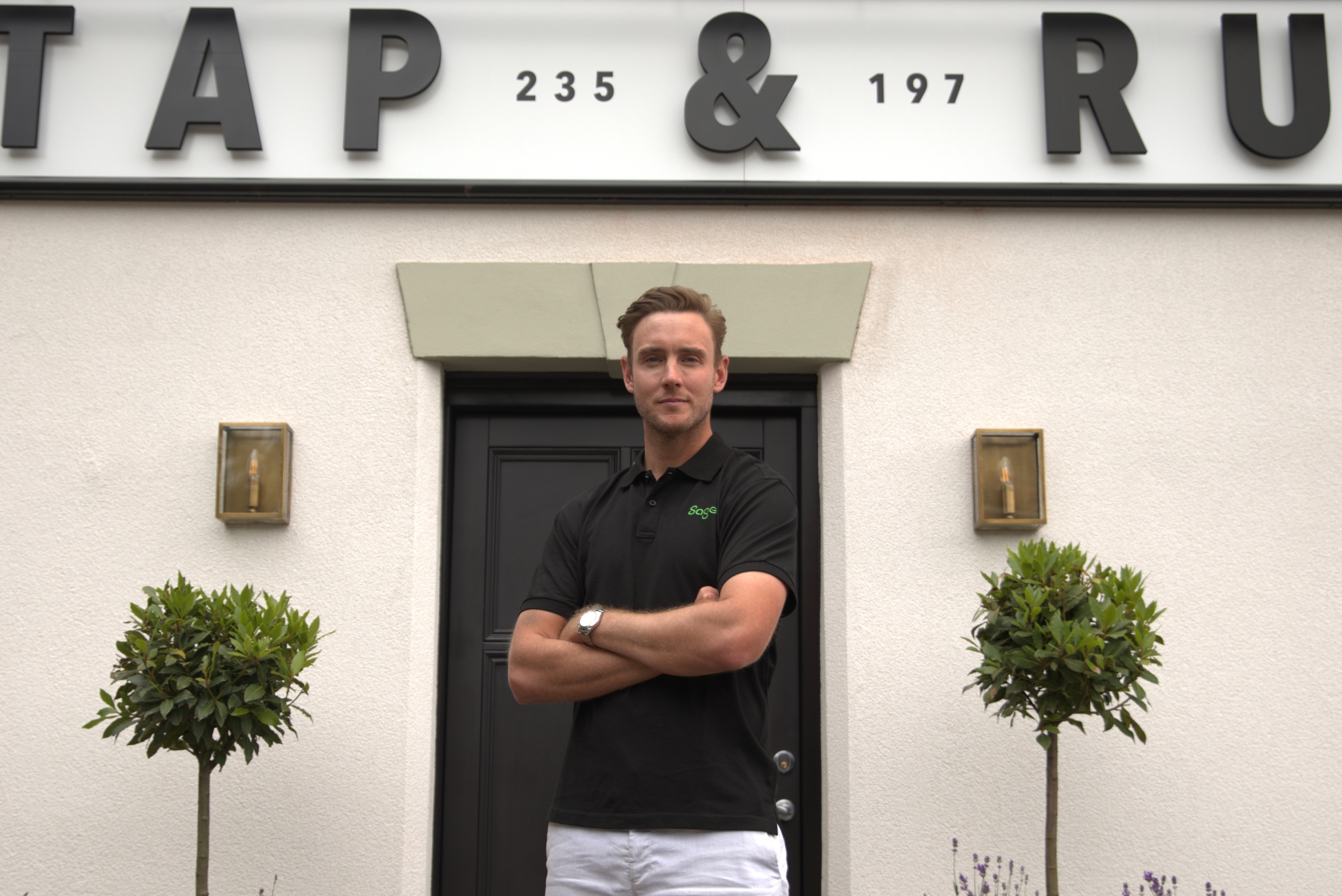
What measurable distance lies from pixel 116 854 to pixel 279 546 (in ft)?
3.30

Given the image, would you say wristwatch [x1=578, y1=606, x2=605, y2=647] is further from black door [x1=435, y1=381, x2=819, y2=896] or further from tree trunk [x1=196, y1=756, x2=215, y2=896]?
black door [x1=435, y1=381, x2=819, y2=896]

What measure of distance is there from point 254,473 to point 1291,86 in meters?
3.58

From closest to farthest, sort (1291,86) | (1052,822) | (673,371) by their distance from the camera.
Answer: (673,371), (1052,822), (1291,86)

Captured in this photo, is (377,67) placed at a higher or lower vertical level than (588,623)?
higher

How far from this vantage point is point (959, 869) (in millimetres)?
3152

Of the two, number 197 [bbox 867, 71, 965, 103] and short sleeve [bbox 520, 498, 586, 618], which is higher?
number 197 [bbox 867, 71, 965, 103]

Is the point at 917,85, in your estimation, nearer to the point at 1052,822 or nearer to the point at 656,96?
the point at 656,96

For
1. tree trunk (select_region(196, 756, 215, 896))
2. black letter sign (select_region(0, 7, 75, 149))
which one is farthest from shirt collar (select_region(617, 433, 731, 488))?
black letter sign (select_region(0, 7, 75, 149))

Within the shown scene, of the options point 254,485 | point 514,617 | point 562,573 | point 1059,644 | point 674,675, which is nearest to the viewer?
point 674,675

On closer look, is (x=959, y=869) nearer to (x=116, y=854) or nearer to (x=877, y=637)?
(x=877, y=637)

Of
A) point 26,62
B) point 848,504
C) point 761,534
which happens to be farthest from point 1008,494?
point 26,62

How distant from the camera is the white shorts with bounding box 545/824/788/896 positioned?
6.02 feet

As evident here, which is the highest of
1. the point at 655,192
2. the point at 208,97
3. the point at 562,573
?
the point at 208,97

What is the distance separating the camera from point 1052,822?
110 inches
